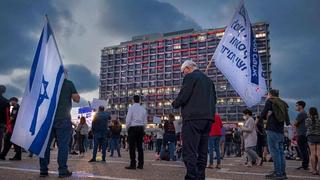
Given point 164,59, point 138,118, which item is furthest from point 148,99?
point 138,118

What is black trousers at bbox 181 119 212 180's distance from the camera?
500 cm

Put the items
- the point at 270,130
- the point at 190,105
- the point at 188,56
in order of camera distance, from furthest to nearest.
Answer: the point at 188,56
the point at 270,130
the point at 190,105

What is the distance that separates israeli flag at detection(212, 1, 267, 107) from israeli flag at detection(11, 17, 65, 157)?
412cm

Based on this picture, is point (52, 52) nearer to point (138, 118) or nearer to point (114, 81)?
point (138, 118)

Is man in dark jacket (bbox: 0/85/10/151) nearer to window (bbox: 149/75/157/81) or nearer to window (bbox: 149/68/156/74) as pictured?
window (bbox: 149/75/157/81)

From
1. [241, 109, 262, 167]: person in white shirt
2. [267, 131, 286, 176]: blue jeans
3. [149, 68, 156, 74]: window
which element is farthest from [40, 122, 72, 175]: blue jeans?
[149, 68, 156, 74]: window

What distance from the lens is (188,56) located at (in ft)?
414

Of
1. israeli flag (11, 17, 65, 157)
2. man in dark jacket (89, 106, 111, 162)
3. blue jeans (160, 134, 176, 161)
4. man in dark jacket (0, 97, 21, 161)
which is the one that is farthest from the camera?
blue jeans (160, 134, 176, 161)

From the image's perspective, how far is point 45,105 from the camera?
5914 mm

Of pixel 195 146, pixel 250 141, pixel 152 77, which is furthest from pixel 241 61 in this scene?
pixel 152 77

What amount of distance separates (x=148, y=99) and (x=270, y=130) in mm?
123654

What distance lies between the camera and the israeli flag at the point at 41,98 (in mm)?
5730

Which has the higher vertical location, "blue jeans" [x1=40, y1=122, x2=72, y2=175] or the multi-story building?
the multi-story building

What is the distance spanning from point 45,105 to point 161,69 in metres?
125
